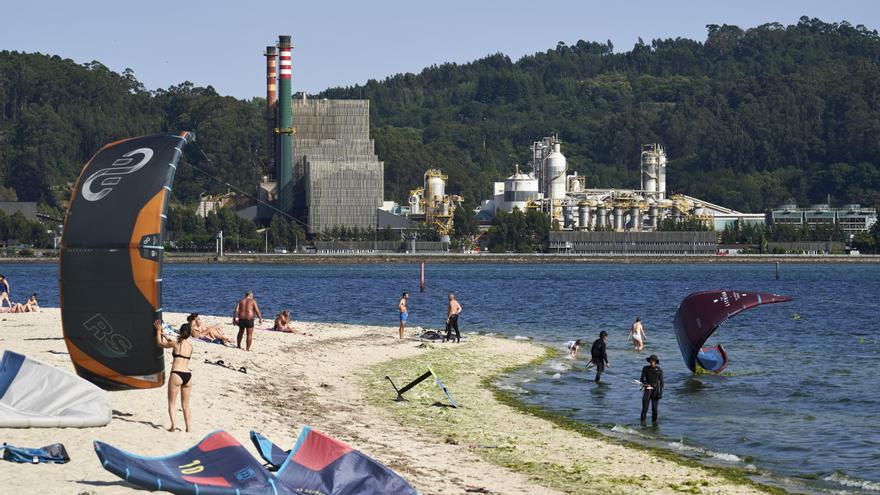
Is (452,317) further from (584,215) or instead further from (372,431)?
(584,215)

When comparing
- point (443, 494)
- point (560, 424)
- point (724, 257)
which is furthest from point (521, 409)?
point (724, 257)

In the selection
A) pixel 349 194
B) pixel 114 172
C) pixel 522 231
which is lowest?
pixel 522 231

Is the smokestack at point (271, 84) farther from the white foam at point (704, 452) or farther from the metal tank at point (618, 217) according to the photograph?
the white foam at point (704, 452)

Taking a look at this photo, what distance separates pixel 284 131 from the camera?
175375 millimetres

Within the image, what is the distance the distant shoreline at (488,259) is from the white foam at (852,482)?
155315 mm

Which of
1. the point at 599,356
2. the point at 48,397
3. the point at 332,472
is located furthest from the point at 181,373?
the point at 599,356

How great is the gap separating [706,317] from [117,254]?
66.3 feet

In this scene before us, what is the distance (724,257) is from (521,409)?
166 metres

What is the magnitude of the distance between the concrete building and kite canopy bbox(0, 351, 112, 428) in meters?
157

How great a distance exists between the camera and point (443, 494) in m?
18.1

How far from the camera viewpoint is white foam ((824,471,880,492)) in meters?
20.8

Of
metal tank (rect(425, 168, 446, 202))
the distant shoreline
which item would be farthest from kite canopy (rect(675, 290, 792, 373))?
metal tank (rect(425, 168, 446, 202))

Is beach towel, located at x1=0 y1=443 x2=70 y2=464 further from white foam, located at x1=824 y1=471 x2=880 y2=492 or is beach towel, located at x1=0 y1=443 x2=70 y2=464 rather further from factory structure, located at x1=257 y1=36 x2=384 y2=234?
factory structure, located at x1=257 y1=36 x2=384 y2=234

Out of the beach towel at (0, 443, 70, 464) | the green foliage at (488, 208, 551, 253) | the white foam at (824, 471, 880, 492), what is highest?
the green foliage at (488, 208, 551, 253)
